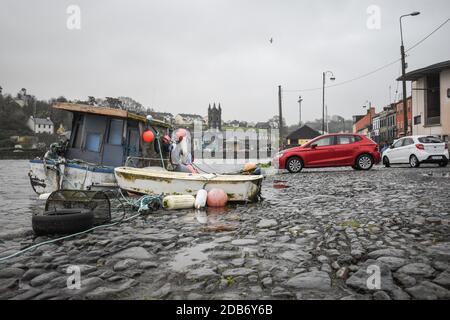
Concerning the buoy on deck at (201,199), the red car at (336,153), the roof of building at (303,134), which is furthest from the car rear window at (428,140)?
the roof of building at (303,134)

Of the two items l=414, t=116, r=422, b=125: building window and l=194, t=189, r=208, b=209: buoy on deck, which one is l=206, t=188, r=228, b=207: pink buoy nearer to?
l=194, t=189, r=208, b=209: buoy on deck

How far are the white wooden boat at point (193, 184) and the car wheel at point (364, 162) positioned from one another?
9.43 meters

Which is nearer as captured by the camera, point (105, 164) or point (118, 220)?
point (118, 220)

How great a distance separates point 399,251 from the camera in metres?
3.46

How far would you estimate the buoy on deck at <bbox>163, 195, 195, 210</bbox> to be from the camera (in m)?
6.96

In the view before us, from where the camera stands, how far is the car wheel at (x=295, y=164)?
15.6 m

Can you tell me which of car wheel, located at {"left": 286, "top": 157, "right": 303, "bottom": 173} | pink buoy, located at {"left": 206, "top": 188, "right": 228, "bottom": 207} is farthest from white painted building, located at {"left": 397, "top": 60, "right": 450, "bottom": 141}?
pink buoy, located at {"left": 206, "top": 188, "right": 228, "bottom": 207}

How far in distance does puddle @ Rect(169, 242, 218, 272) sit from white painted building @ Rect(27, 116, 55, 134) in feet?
369

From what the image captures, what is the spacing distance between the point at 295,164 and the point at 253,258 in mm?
12599

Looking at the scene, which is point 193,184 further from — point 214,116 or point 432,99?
point 214,116

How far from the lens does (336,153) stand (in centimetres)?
1514
